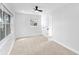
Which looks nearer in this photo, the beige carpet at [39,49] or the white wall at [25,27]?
the beige carpet at [39,49]

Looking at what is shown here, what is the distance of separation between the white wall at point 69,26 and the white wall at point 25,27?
126cm

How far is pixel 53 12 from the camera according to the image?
455 centimetres

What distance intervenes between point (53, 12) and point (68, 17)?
4.50ft

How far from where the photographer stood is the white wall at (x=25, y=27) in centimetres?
472

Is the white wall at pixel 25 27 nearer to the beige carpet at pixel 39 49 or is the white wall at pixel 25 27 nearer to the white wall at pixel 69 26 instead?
the beige carpet at pixel 39 49

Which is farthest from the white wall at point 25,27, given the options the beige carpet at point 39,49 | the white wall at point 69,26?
the white wall at point 69,26

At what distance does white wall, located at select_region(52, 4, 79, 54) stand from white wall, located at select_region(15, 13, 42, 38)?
1.26 meters

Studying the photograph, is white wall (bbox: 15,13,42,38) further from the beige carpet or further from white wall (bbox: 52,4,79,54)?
white wall (bbox: 52,4,79,54)

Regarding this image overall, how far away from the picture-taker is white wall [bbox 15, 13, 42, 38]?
472 cm

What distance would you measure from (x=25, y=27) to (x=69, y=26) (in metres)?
2.64

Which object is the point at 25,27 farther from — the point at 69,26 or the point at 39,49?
the point at 69,26

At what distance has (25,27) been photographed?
→ 16.5ft

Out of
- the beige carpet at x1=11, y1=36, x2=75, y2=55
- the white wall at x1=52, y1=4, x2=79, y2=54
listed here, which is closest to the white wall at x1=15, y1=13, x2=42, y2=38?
the beige carpet at x1=11, y1=36, x2=75, y2=55

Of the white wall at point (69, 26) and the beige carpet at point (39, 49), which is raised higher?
the white wall at point (69, 26)
